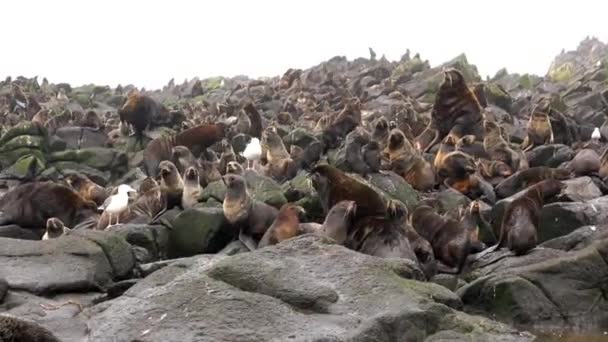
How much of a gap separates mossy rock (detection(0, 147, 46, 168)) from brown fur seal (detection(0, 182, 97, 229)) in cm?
744

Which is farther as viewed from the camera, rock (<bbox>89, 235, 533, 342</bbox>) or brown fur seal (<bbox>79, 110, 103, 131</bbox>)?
brown fur seal (<bbox>79, 110, 103, 131</bbox>)

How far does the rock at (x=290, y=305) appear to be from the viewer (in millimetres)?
6754

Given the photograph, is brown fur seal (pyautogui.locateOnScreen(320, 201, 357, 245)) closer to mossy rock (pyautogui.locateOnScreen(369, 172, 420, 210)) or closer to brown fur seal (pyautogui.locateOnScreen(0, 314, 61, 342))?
mossy rock (pyautogui.locateOnScreen(369, 172, 420, 210))

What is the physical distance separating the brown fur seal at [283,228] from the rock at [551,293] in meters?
2.76

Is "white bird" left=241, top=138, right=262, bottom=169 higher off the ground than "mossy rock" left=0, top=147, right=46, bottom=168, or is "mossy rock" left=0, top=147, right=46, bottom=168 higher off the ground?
"white bird" left=241, top=138, right=262, bottom=169

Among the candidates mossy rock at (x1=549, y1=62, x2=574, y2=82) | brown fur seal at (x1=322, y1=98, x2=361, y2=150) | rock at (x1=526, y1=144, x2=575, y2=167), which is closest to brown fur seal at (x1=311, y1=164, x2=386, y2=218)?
brown fur seal at (x1=322, y1=98, x2=361, y2=150)

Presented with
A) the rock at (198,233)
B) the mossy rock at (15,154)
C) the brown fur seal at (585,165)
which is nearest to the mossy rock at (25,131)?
the mossy rock at (15,154)

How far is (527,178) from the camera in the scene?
559 inches

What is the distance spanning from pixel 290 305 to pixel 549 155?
1085 centimetres

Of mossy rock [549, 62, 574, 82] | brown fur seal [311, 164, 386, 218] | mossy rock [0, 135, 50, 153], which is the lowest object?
mossy rock [0, 135, 50, 153]

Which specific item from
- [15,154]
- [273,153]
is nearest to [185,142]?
[273,153]

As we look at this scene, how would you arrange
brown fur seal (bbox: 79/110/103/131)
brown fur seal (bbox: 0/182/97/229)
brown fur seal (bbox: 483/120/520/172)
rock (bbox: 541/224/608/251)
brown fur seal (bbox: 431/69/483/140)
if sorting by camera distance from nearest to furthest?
rock (bbox: 541/224/608/251), brown fur seal (bbox: 0/182/97/229), brown fur seal (bbox: 483/120/520/172), brown fur seal (bbox: 431/69/483/140), brown fur seal (bbox: 79/110/103/131)

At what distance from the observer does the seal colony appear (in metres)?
11.1

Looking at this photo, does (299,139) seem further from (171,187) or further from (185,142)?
(171,187)
